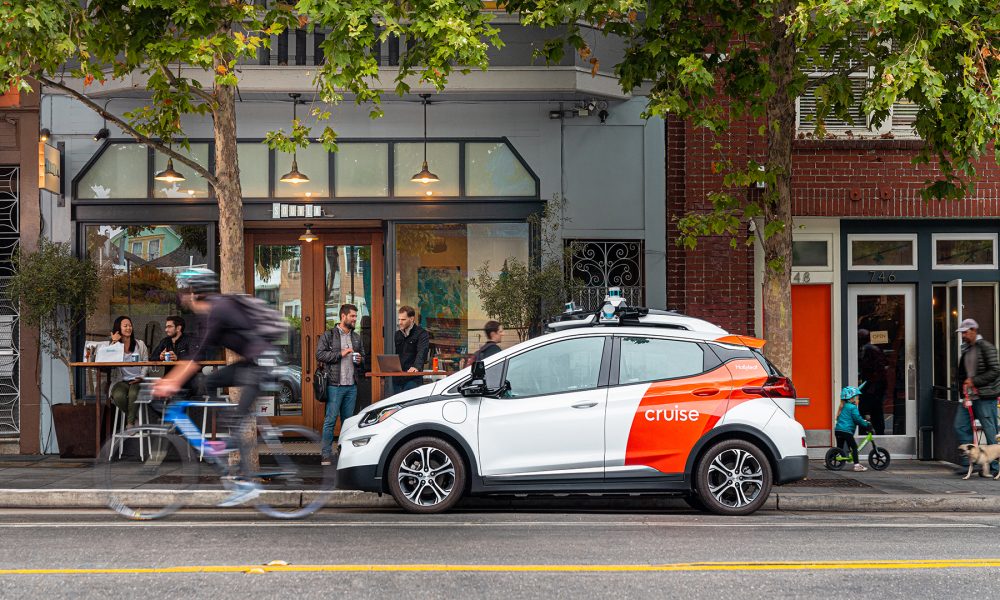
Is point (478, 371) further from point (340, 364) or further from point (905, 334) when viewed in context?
point (905, 334)

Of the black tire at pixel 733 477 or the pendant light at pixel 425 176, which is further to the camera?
the pendant light at pixel 425 176

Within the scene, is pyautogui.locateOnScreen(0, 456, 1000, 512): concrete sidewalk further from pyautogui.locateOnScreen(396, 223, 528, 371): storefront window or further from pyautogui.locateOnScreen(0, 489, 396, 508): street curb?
pyautogui.locateOnScreen(396, 223, 528, 371): storefront window

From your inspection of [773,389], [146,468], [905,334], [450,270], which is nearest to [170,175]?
[450,270]

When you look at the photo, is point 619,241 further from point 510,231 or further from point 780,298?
point 780,298

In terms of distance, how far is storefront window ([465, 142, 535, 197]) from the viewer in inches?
559

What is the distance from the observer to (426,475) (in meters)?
8.95

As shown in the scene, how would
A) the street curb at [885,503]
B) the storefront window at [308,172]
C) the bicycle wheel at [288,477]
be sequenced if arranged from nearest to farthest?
the bicycle wheel at [288,477] < the street curb at [885,503] < the storefront window at [308,172]

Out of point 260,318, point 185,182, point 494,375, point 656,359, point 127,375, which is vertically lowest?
point 127,375

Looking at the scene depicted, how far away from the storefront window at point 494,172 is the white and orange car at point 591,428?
209 inches

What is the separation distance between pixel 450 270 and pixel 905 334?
6.79 metres

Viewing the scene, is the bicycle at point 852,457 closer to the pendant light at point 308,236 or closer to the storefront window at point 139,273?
the pendant light at point 308,236

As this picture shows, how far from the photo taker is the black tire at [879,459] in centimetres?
1269

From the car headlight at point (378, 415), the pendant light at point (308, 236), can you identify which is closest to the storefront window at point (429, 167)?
the pendant light at point (308, 236)

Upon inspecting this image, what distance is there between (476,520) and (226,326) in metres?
2.76
